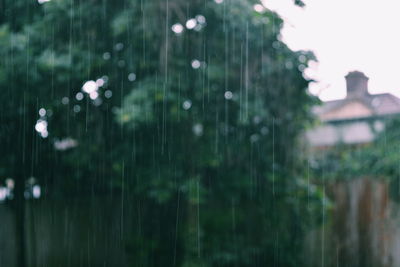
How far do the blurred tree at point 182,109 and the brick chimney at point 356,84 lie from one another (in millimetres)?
15757

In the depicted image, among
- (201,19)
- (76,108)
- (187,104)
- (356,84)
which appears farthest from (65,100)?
(356,84)

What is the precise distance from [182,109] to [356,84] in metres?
17.9

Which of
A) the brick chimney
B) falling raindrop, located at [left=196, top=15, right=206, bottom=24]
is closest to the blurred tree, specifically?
falling raindrop, located at [left=196, top=15, right=206, bottom=24]

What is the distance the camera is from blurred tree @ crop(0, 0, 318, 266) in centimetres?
584

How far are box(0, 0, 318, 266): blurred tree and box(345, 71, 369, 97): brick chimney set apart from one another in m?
15.8

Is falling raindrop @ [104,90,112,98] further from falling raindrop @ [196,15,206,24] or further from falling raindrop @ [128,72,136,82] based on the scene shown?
falling raindrop @ [196,15,206,24]

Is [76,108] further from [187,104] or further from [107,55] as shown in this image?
[187,104]

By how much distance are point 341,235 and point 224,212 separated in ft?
5.38

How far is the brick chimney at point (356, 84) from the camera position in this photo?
70.5ft

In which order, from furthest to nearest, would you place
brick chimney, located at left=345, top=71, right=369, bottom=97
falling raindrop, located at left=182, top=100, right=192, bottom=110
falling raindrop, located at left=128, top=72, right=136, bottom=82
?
brick chimney, located at left=345, top=71, right=369, bottom=97 → falling raindrop, located at left=128, top=72, right=136, bottom=82 → falling raindrop, located at left=182, top=100, right=192, bottom=110

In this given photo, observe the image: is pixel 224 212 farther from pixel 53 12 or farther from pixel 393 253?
pixel 53 12

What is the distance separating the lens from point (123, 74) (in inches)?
248

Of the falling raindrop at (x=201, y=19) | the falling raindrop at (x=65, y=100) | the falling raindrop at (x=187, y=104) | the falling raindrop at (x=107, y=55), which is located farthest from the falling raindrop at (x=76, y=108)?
the falling raindrop at (x=201, y=19)

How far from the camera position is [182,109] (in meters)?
5.61
